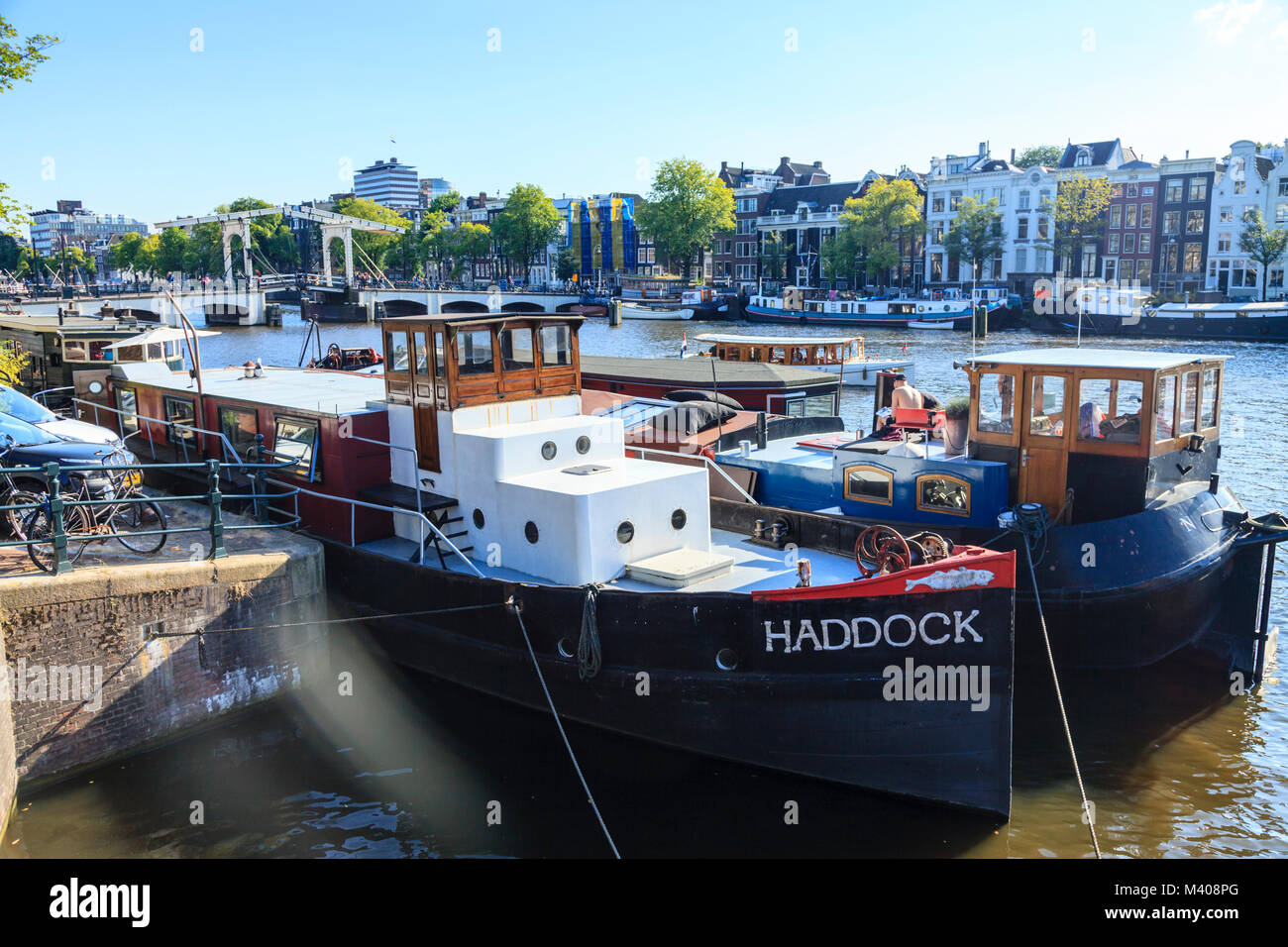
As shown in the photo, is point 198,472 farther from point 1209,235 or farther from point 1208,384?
point 1209,235

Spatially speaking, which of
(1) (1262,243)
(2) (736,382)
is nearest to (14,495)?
(2) (736,382)

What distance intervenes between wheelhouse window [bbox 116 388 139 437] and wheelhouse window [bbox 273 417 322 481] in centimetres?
499

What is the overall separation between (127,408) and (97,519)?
23.1ft

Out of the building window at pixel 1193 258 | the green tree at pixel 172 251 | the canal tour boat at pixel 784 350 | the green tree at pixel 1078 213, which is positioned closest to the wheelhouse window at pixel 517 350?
the canal tour boat at pixel 784 350

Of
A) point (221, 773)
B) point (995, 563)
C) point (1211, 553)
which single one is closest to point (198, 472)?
point (221, 773)

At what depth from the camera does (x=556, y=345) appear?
13375mm

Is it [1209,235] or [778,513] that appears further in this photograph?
[1209,235]

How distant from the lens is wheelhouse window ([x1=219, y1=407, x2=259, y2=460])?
1487 centimetres

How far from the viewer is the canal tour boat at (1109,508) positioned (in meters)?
12.4

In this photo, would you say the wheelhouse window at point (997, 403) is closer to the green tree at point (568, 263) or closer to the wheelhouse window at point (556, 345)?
the wheelhouse window at point (556, 345)

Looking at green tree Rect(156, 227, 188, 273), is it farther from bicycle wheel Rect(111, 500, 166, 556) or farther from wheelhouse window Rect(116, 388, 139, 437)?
bicycle wheel Rect(111, 500, 166, 556)

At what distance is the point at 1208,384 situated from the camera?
44.7 feet

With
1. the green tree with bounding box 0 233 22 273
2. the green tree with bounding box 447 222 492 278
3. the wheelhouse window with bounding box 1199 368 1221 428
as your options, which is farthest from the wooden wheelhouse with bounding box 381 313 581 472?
the green tree with bounding box 0 233 22 273
